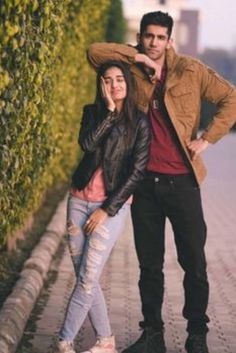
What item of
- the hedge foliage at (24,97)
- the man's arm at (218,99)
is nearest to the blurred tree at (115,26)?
the hedge foliage at (24,97)

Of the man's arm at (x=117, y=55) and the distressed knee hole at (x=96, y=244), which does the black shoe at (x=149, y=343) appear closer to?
the distressed knee hole at (x=96, y=244)

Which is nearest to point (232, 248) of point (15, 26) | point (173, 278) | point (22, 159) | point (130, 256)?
point (130, 256)

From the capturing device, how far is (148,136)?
617cm

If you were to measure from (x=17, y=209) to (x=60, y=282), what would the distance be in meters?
1.52

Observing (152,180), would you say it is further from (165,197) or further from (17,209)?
(17,209)

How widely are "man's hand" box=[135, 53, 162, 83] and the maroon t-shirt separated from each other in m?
0.07

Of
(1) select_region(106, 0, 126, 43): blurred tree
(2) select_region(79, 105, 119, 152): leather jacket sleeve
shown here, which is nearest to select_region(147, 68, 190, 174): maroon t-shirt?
(2) select_region(79, 105, 119, 152): leather jacket sleeve

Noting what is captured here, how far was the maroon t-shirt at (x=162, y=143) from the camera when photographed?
250 inches

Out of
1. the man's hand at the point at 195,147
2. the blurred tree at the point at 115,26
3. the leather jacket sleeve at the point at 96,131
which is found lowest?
the blurred tree at the point at 115,26

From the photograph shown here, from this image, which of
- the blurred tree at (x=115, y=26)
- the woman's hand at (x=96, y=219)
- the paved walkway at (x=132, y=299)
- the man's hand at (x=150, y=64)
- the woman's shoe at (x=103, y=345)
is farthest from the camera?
the blurred tree at (x=115, y=26)

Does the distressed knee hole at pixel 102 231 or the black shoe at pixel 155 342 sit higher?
the distressed knee hole at pixel 102 231

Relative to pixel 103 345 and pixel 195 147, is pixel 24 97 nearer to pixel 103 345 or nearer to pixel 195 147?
pixel 195 147

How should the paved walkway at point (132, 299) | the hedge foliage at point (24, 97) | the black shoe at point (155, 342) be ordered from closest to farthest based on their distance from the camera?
the hedge foliage at point (24, 97)
the black shoe at point (155, 342)
the paved walkway at point (132, 299)

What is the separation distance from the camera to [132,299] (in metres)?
8.55
